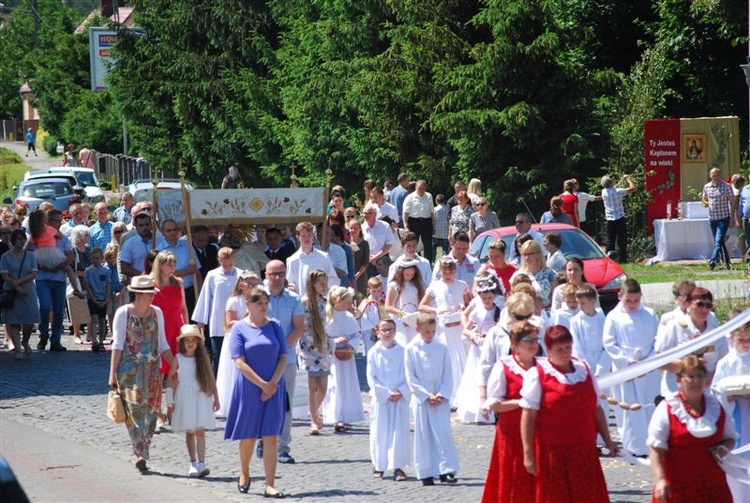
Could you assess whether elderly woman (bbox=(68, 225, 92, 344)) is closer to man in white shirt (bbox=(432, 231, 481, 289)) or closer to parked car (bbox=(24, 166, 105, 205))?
man in white shirt (bbox=(432, 231, 481, 289))

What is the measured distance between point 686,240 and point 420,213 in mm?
5496

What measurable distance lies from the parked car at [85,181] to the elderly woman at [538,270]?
27621mm

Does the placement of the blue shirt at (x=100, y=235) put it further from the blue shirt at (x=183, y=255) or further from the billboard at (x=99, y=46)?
the billboard at (x=99, y=46)

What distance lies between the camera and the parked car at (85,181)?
137 ft

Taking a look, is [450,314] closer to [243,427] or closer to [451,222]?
[243,427]

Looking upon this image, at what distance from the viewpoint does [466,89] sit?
90.1 ft

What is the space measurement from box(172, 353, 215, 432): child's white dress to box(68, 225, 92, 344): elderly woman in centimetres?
744

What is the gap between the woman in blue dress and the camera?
1046 cm

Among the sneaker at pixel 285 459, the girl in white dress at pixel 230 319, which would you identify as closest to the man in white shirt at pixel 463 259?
the girl in white dress at pixel 230 319

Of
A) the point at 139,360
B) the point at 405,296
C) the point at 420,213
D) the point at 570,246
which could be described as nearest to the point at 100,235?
the point at 420,213

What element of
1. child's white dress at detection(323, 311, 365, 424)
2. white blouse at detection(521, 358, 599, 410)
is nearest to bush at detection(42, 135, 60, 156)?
child's white dress at detection(323, 311, 365, 424)

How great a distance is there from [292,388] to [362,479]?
3.99 ft

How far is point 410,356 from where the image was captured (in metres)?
11.2

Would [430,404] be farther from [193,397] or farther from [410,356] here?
[193,397]
